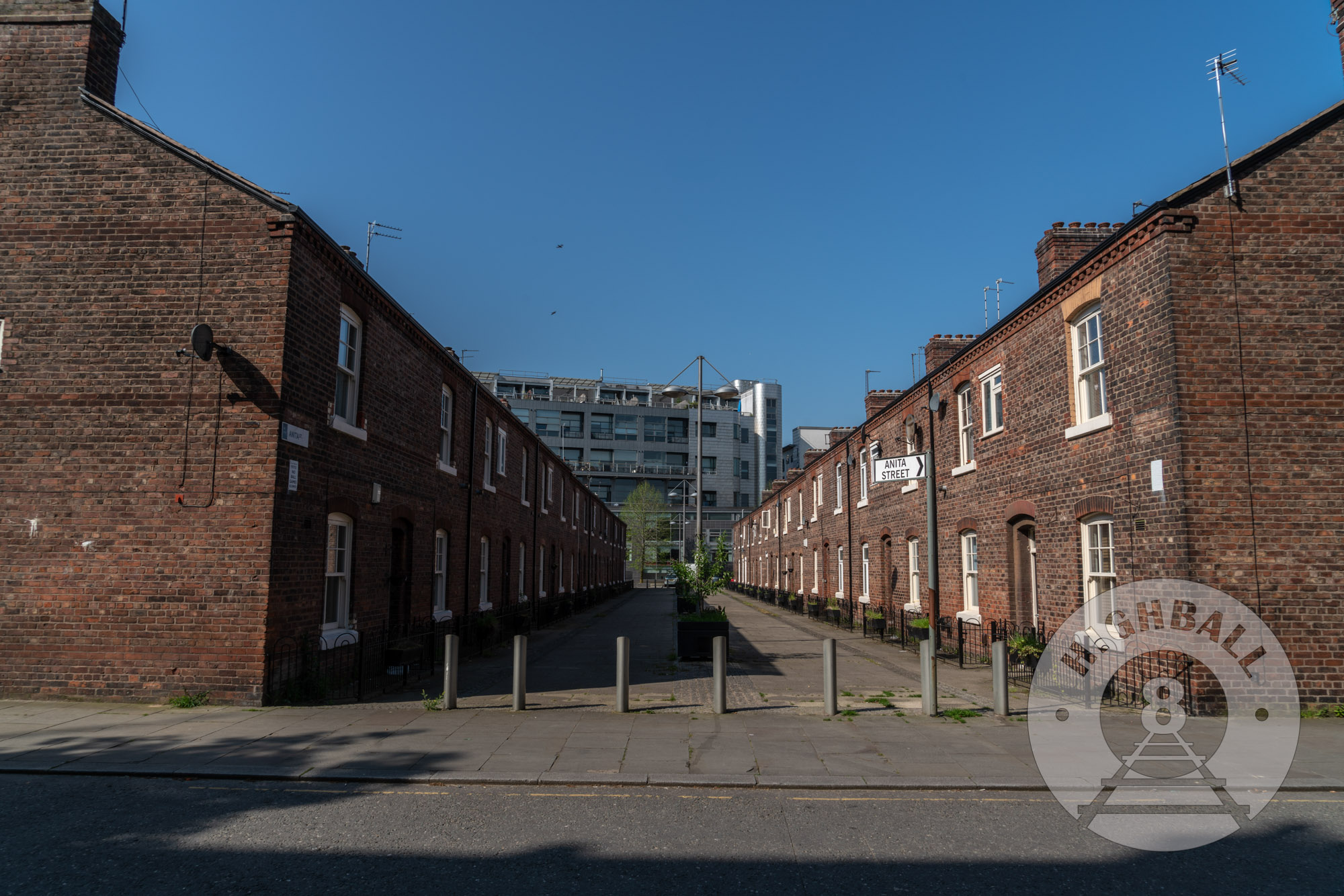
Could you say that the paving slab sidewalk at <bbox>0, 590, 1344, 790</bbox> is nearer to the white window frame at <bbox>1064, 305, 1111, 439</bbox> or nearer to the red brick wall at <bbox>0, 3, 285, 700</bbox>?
the red brick wall at <bbox>0, 3, 285, 700</bbox>

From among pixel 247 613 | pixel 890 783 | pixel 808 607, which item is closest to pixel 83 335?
pixel 247 613

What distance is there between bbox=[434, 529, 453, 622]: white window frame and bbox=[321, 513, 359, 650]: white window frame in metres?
4.39

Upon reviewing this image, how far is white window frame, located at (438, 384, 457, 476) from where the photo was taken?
17.8 meters

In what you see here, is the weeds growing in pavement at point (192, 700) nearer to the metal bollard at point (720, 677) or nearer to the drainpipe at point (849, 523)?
the metal bollard at point (720, 677)

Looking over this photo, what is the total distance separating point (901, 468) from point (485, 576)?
13467mm

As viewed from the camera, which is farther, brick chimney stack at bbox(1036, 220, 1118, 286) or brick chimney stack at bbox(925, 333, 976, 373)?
brick chimney stack at bbox(925, 333, 976, 373)

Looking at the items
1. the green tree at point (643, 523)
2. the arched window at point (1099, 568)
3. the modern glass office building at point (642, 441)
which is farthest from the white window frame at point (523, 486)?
the modern glass office building at point (642, 441)

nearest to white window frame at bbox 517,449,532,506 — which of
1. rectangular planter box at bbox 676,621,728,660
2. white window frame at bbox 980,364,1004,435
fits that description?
rectangular planter box at bbox 676,621,728,660

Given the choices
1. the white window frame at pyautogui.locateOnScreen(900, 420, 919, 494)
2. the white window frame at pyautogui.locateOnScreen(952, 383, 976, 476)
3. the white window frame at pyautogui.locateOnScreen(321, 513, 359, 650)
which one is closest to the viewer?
the white window frame at pyautogui.locateOnScreen(321, 513, 359, 650)

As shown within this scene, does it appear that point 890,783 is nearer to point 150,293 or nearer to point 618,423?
point 150,293

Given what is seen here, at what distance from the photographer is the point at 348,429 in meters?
12.8

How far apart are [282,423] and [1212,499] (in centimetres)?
1241

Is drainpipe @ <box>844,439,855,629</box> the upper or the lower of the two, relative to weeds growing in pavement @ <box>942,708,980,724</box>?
upper

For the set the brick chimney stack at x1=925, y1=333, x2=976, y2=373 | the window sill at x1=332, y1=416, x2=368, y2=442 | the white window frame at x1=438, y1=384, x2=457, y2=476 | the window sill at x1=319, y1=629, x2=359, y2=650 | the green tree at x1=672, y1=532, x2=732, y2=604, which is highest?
the brick chimney stack at x1=925, y1=333, x2=976, y2=373
